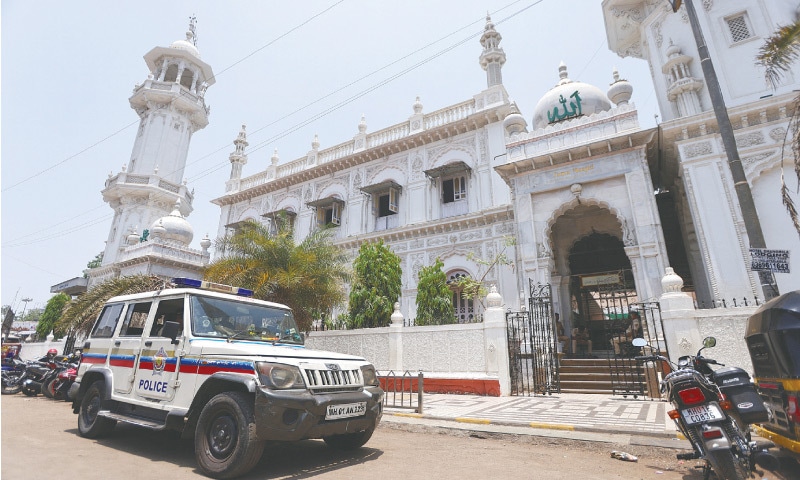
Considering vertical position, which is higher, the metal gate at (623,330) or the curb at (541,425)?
the metal gate at (623,330)

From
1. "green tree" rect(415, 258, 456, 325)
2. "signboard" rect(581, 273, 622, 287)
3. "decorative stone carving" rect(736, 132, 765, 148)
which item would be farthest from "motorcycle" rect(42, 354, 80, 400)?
"decorative stone carving" rect(736, 132, 765, 148)

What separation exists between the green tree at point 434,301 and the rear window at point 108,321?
26.0ft

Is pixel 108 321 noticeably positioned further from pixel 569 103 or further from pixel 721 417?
pixel 569 103

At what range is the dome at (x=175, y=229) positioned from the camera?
22156mm

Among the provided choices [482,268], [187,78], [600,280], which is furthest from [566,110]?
[187,78]

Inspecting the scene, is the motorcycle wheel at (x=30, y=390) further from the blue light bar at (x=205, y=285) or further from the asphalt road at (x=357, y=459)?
the blue light bar at (x=205, y=285)

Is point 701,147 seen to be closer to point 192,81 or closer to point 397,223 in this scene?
point 397,223

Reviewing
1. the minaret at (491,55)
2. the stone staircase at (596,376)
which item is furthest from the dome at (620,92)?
the stone staircase at (596,376)

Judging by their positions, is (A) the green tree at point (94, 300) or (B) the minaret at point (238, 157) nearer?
(A) the green tree at point (94, 300)

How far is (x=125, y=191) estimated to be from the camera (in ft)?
82.3

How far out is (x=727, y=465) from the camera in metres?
2.82

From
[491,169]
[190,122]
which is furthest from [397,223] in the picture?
[190,122]

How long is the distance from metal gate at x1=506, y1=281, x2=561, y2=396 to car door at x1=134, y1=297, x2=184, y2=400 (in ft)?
23.2

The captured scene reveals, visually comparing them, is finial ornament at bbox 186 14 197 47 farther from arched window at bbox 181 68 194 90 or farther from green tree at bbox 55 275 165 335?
green tree at bbox 55 275 165 335
